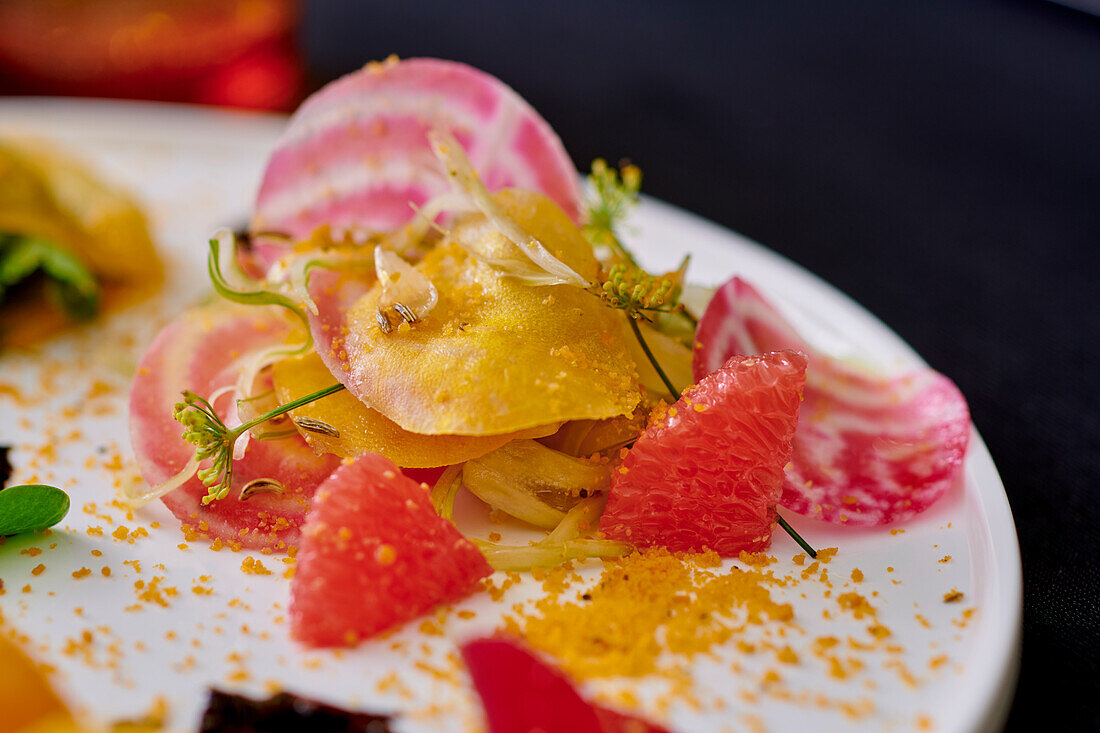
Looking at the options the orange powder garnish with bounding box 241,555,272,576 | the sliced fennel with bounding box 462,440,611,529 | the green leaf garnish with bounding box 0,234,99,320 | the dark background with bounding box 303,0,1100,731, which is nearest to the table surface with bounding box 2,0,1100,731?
the dark background with bounding box 303,0,1100,731

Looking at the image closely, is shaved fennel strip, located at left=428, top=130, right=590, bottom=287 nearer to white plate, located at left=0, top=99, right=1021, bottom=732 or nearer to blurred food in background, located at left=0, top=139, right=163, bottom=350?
white plate, located at left=0, top=99, right=1021, bottom=732

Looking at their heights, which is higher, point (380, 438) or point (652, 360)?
point (652, 360)

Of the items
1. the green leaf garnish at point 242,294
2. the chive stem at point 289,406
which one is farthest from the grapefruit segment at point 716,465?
the green leaf garnish at point 242,294

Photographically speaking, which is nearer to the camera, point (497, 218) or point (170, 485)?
point (170, 485)

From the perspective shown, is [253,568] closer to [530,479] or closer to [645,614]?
[530,479]

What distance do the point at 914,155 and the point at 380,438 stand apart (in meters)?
3.03

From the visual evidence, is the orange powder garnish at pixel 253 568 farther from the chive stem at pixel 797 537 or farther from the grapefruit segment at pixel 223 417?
the chive stem at pixel 797 537

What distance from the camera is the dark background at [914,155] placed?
2404 mm

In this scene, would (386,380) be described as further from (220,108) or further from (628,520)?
(220,108)

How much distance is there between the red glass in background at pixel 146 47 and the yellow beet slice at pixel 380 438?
90.4 inches

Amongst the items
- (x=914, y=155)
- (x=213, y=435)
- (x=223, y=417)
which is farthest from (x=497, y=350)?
(x=914, y=155)

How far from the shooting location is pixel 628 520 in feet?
5.78

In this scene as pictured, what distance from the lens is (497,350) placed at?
176cm

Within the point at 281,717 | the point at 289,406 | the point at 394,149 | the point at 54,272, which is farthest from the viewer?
the point at 54,272
